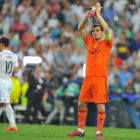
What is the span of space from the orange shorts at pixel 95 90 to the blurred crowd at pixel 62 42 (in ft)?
29.4

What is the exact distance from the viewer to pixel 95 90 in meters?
15.4

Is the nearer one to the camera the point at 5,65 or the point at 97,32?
the point at 97,32

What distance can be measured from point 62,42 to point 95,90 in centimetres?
1322

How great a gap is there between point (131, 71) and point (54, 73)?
8.86 ft

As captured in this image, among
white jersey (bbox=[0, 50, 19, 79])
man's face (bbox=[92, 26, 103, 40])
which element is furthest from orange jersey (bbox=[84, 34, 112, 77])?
white jersey (bbox=[0, 50, 19, 79])

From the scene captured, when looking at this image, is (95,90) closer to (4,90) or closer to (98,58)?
(98,58)

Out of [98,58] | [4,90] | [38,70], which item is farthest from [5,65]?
[38,70]

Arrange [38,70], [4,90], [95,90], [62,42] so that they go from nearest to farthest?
1. [95,90]
2. [4,90]
3. [38,70]
4. [62,42]

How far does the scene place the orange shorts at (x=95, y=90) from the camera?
604 inches

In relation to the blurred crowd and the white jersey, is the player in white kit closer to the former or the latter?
the white jersey

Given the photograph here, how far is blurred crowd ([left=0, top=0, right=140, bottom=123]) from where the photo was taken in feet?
84.2

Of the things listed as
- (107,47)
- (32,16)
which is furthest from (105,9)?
(107,47)

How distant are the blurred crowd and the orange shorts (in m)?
8.95

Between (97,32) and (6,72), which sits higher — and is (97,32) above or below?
above
